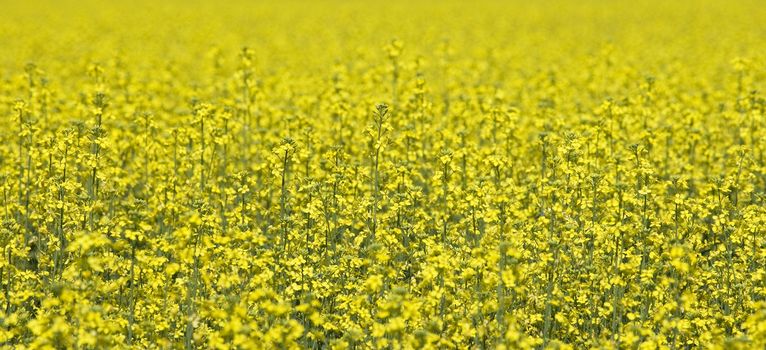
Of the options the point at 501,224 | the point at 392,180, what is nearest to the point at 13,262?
the point at 392,180

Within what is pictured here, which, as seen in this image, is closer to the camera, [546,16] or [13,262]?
[13,262]

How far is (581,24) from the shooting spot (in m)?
47.2

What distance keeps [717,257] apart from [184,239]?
334 inches

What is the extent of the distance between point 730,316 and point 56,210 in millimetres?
10191

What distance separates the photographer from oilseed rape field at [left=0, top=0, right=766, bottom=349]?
9758 millimetres

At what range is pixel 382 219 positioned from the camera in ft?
40.0

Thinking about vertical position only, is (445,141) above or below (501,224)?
above

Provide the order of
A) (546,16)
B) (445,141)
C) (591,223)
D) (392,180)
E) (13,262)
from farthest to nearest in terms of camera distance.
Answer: (546,16) → (445,141) → (392,180) → (13,262) → (591,223)

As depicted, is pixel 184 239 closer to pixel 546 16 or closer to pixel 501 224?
pixel 501 224

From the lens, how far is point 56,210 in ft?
41.2

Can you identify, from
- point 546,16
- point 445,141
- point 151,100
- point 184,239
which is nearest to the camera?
point 184,239

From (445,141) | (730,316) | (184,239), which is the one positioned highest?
(445,141)

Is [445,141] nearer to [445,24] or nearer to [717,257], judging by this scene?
[717,257]

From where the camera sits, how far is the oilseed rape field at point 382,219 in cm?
976
